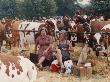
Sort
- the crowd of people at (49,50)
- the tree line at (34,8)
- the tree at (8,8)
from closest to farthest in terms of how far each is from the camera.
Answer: the crowd of people at (49,50) < the tree line at (34,8) < the tree at (8,8)

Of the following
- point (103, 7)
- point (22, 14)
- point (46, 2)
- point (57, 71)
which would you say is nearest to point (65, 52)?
point (57, 71)

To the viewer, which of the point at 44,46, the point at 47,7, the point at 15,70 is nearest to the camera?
the point at 15,70

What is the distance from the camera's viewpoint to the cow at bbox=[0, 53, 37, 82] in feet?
24.4

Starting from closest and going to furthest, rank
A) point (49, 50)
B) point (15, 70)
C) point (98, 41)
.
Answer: point (15, 70) < point (49, 50) < point (98, 41)

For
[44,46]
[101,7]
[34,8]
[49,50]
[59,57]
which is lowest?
[59,57]

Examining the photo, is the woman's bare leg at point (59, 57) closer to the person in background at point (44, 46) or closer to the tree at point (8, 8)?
the person in background at point (44, 46)

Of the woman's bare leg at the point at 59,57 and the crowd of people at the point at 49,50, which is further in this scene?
the crowd of people at the point at 49,50

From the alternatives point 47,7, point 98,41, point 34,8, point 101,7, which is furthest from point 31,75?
point 34,8

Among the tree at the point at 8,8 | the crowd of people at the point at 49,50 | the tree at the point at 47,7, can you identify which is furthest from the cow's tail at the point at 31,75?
the tree at the point at 8,8

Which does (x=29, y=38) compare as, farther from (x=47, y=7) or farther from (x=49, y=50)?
(x=47, y=7)

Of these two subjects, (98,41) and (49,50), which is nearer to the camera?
(49,50)

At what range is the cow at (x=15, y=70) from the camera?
744cm

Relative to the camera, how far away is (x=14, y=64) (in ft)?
25.5

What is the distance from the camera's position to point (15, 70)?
767 cm
